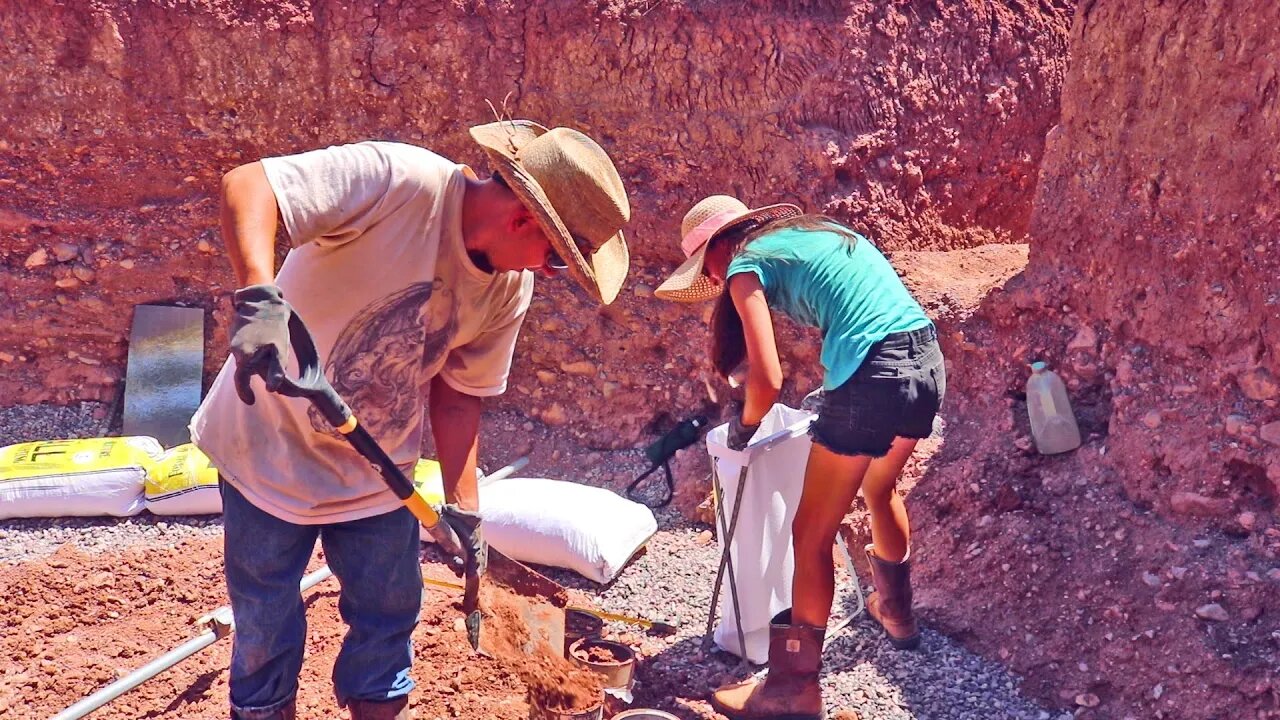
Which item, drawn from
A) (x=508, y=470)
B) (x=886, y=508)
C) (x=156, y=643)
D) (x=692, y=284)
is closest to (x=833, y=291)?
(x=692, y=284)

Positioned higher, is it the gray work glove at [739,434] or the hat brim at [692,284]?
the hat brim at [692,284]

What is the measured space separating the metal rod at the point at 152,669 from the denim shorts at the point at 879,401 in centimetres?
141

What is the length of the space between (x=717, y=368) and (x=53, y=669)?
2232mm

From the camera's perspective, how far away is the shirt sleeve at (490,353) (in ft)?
7.45

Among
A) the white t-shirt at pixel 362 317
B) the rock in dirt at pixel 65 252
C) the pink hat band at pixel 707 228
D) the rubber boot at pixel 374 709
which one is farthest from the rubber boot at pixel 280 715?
the rock in dirt at pixel 65 252

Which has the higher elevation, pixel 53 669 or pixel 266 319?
pixel 266 319

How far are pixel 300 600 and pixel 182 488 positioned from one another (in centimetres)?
216

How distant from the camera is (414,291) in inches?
79.3

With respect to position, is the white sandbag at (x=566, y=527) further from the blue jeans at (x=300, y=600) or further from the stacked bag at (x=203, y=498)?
the blue jeans at (x=300, y=600)

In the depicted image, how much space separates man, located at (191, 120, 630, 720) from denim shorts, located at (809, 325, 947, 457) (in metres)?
0.81

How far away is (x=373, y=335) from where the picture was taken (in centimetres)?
203

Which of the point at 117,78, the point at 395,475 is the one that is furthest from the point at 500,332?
the point at 117,78

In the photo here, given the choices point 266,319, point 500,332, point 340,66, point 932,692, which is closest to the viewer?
point 266,319

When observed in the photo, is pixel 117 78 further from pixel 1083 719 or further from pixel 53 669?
pixel 1083 719
